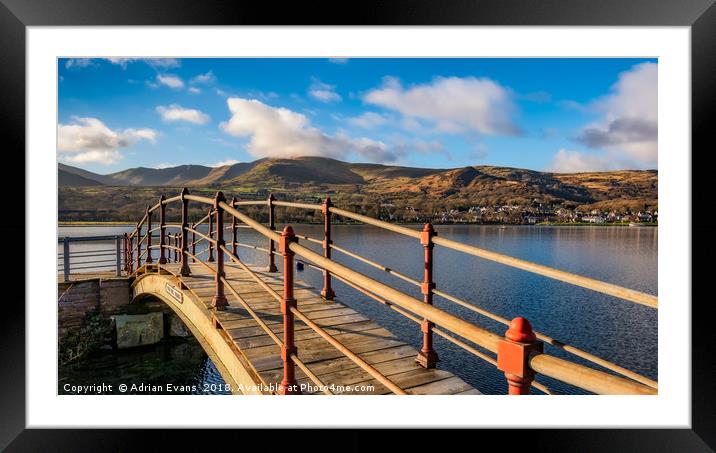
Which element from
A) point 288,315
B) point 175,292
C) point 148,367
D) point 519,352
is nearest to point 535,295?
point 148,367

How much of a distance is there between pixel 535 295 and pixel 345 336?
11798mm

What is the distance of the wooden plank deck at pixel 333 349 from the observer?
235 cm

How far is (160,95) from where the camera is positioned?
7828 millimetres

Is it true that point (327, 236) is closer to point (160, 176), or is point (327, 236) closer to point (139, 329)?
point (139, 329)

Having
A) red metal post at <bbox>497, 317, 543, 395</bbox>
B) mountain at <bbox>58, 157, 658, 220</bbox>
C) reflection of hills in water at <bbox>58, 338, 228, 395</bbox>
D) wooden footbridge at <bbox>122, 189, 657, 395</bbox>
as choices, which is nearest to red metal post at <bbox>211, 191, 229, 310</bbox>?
wooden footbridge at <bbox>122, 189, 657, 395</bbox>

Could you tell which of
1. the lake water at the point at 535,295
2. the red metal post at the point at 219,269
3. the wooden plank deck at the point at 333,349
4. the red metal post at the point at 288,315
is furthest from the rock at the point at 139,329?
the red metal post at the point at 288,315

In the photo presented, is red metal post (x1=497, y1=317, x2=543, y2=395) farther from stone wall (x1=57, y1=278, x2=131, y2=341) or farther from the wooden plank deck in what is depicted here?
stone wall (x1=57, y1=278, x2=131, y2=341)

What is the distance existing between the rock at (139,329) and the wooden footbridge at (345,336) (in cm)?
457

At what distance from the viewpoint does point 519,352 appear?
3.08ft

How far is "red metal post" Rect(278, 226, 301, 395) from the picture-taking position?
2.04m

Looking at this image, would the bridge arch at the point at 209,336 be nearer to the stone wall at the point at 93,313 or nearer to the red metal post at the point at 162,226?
the red metal post at the point at 162,226

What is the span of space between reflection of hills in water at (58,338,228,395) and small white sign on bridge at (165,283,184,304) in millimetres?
3668
